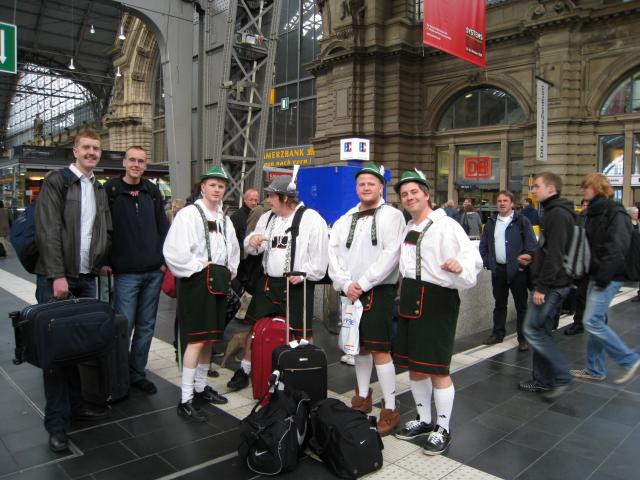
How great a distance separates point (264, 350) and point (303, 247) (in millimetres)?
956

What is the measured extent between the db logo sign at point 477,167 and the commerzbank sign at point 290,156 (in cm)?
923

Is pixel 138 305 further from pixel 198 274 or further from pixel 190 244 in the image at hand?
pixel 190 244

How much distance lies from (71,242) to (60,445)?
1.49 metres

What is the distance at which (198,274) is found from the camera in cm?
428

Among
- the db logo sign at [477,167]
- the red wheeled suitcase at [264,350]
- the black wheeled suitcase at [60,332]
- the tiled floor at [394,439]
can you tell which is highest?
the db logo sign at [477,167]

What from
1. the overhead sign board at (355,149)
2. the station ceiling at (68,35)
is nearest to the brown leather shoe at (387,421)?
the overhead sign board at (355,149)

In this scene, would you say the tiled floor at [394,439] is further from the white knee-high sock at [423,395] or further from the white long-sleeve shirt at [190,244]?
the white long-sleeve shirt at [190,244]

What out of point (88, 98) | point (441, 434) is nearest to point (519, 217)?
point (441, 434)

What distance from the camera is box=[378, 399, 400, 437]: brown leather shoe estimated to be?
160 inches

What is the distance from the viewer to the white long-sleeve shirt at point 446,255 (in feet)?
11.9

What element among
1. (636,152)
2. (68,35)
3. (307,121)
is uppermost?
(68,35)

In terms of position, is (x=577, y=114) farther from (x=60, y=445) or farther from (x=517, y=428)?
(x=60, y=445)

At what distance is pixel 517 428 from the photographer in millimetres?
4223

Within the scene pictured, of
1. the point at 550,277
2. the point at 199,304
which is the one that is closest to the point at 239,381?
the point at 199,304
